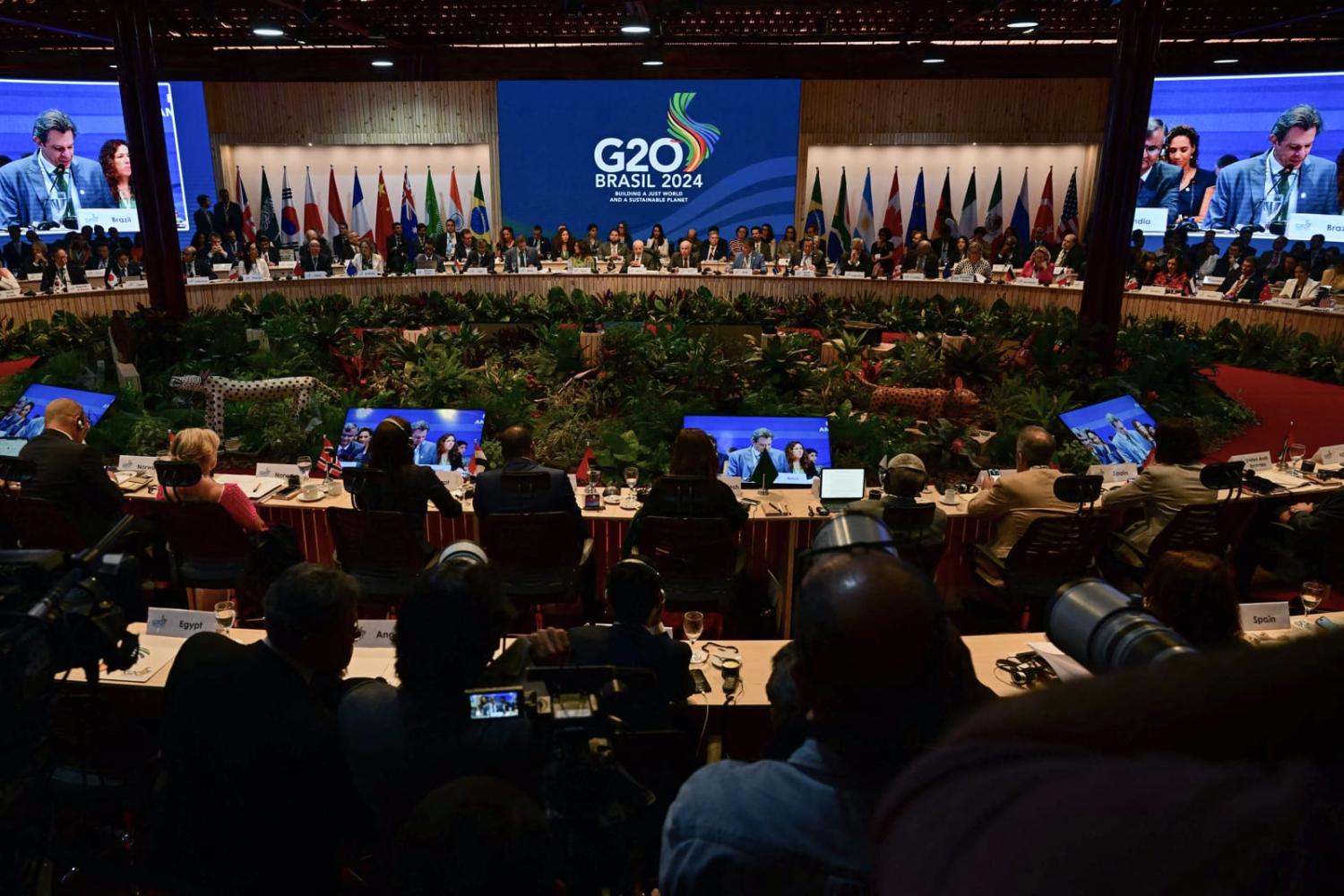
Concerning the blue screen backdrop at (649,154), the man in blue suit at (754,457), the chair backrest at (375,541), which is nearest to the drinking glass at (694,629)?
the chair backrest at (375,541)

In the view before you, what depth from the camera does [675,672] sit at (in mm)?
2562

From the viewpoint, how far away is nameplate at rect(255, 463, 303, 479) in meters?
4.89

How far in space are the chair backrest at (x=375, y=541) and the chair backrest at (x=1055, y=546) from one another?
111 inches

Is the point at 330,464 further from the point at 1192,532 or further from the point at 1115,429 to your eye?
the point at 1115,429

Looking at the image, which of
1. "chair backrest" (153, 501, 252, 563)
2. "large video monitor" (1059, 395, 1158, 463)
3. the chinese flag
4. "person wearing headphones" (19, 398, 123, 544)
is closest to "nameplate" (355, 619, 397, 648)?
"chair backrest" (153, 501, 252, 563)

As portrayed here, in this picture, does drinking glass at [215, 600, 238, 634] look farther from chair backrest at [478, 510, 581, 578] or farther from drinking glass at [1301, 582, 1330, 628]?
drinking glass at [1301, 582, 1330, 628]

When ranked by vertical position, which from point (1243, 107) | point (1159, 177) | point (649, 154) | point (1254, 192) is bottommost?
point (1254, 192)

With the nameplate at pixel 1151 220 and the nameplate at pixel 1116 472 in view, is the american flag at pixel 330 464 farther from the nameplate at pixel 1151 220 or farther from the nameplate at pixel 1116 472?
the nameplate at pixel 1151 220

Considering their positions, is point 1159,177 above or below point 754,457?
above

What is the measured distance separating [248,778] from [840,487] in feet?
11.0

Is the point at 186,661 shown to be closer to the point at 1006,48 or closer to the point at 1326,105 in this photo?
the point at 1006,48

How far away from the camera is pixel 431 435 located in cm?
512

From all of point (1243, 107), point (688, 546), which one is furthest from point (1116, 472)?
point (1243, 107)

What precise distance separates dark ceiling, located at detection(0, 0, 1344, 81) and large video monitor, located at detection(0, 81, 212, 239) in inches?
15.9
